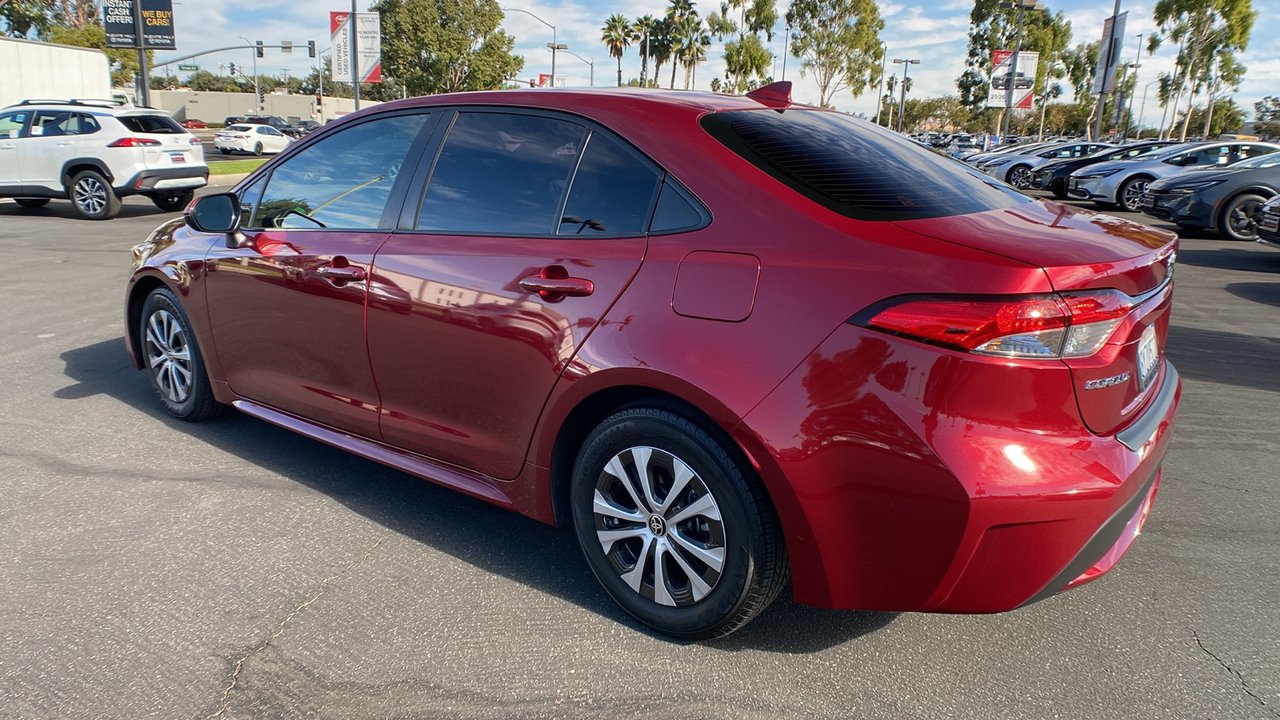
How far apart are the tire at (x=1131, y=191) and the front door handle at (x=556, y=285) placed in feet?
66.2

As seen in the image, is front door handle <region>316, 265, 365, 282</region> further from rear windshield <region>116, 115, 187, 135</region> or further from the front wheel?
the front wheel

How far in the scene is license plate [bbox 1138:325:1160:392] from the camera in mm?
2467

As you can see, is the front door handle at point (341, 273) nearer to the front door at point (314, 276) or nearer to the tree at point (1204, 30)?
the front door at point (314, 276)

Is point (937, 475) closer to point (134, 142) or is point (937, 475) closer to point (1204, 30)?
point (134, 142)

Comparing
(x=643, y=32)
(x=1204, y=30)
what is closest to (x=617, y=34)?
(x=643, y=32)

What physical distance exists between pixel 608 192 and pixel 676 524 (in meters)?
1.06

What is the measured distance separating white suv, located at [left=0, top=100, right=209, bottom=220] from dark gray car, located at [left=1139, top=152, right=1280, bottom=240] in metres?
16.8

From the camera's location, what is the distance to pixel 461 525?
3500 millimetres

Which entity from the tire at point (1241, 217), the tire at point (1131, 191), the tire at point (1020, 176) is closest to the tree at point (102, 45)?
Answer: the tire at point (1020, 176)

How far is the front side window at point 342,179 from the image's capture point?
3.40 metres

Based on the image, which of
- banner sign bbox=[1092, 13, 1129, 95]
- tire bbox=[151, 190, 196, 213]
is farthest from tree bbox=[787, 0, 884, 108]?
tire bbox=[151, 190, 196, 213]

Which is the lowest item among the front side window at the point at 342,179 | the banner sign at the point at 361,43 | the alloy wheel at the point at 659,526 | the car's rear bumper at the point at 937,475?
the alloy wheel at the point at 659,526

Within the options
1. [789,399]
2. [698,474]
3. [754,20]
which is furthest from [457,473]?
[754,20]

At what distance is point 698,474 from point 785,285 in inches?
23.4
